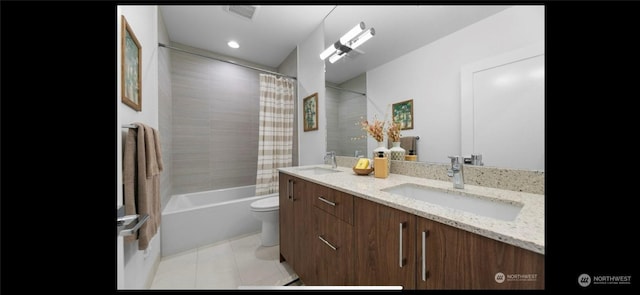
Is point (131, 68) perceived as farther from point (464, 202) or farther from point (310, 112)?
point (464, 202)

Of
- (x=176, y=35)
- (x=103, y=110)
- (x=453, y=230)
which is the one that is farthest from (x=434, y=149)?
(x=176, y=35)

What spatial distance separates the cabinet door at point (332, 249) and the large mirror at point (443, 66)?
2.23 ft

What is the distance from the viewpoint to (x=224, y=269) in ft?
4.89

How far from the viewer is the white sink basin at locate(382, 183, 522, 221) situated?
706 mm

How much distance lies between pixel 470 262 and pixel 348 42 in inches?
61.6

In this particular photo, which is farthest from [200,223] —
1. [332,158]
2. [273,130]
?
[332,158]

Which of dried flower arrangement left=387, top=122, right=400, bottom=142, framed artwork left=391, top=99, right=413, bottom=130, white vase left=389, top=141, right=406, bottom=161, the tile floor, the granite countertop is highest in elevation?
framed artwork left=391, top=99, right=413, bottom=130

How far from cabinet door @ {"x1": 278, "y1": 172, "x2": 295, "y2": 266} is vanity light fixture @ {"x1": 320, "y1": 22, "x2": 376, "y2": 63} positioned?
1.15 m

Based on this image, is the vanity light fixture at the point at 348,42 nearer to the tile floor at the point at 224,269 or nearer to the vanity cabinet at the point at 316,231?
the vanity cabinet at the point at 316,231

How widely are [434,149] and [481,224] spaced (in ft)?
2.23

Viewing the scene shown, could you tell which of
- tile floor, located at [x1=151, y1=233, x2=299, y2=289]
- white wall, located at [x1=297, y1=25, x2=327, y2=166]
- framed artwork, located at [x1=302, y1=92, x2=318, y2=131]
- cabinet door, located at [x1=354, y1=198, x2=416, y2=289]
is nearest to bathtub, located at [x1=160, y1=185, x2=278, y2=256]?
tile floor, located at [x1=151, y1=233, x2=299, y2=289]

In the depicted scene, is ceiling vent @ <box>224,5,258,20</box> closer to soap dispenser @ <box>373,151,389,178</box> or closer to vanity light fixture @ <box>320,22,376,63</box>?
vanity light fixture @ <box>320,22,376,63</box>
